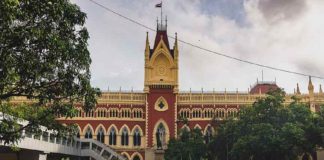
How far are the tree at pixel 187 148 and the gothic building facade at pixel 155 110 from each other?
26.4 feet

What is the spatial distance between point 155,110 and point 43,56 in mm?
50205

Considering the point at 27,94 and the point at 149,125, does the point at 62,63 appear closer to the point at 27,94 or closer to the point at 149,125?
the point at 27,94

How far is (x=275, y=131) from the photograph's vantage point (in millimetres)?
46562

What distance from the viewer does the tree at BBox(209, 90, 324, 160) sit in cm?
4544

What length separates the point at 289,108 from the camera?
167 feet

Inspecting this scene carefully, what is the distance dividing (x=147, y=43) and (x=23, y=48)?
175ft

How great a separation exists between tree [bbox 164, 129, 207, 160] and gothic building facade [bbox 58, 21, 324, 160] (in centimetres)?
806

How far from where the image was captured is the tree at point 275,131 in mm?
45438

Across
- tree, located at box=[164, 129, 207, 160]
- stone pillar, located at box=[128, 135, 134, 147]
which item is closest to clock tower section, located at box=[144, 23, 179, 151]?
stone pillar, located at box=[128, 135, 134, 147]

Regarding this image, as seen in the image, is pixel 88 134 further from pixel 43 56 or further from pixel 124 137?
pixel 43 56

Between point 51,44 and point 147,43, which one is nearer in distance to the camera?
point 51,44

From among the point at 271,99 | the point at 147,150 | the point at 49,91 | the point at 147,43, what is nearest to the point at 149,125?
the point at 147,150

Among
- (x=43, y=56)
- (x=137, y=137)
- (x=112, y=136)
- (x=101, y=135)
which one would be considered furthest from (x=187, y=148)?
(x=43, y=56)

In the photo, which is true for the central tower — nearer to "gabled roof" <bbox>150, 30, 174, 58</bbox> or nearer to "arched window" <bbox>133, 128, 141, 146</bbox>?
"gabled roof" <bbox>150, 30, 174, 58</bbox>
